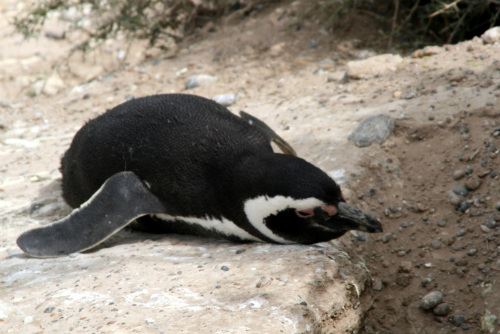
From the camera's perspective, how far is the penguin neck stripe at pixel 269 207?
93.2 inches

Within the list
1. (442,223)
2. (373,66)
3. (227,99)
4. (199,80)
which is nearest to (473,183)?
(442,223)

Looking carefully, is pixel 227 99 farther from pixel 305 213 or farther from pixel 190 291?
pixel 190 291

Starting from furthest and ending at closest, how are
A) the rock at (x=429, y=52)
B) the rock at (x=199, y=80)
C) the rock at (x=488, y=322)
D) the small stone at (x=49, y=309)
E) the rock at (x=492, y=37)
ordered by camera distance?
the rock at (x=199, y=80) → the rock at (x=429, y=52) → the rock at (x=492, y=37) → the rock at (x=488, y=322) → the small stone at (x=49, y=309)

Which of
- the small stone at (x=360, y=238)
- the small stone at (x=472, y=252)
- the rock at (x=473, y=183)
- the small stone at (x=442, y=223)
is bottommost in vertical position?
the small stone at (x=472, y=252)

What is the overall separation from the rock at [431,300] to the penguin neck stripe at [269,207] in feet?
2.08

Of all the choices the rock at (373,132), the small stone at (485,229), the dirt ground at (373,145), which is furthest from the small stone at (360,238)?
the rock at (373,132)

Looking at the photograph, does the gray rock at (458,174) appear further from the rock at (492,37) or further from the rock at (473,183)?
the rock at (492,37)

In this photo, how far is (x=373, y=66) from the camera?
13.7ft

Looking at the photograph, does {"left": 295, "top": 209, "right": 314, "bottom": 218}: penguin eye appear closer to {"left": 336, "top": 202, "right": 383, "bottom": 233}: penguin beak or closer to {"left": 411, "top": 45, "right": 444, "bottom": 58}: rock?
{"left": 336, "top": 202, "right": 383, "bottom": 233}: penguin beak

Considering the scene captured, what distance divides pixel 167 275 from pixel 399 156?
1.57m

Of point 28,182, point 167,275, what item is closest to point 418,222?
point 167,275

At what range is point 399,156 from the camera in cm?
327

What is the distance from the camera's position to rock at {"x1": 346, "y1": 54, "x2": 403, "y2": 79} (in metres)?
4.11

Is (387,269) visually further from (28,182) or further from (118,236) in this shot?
(28,182)
